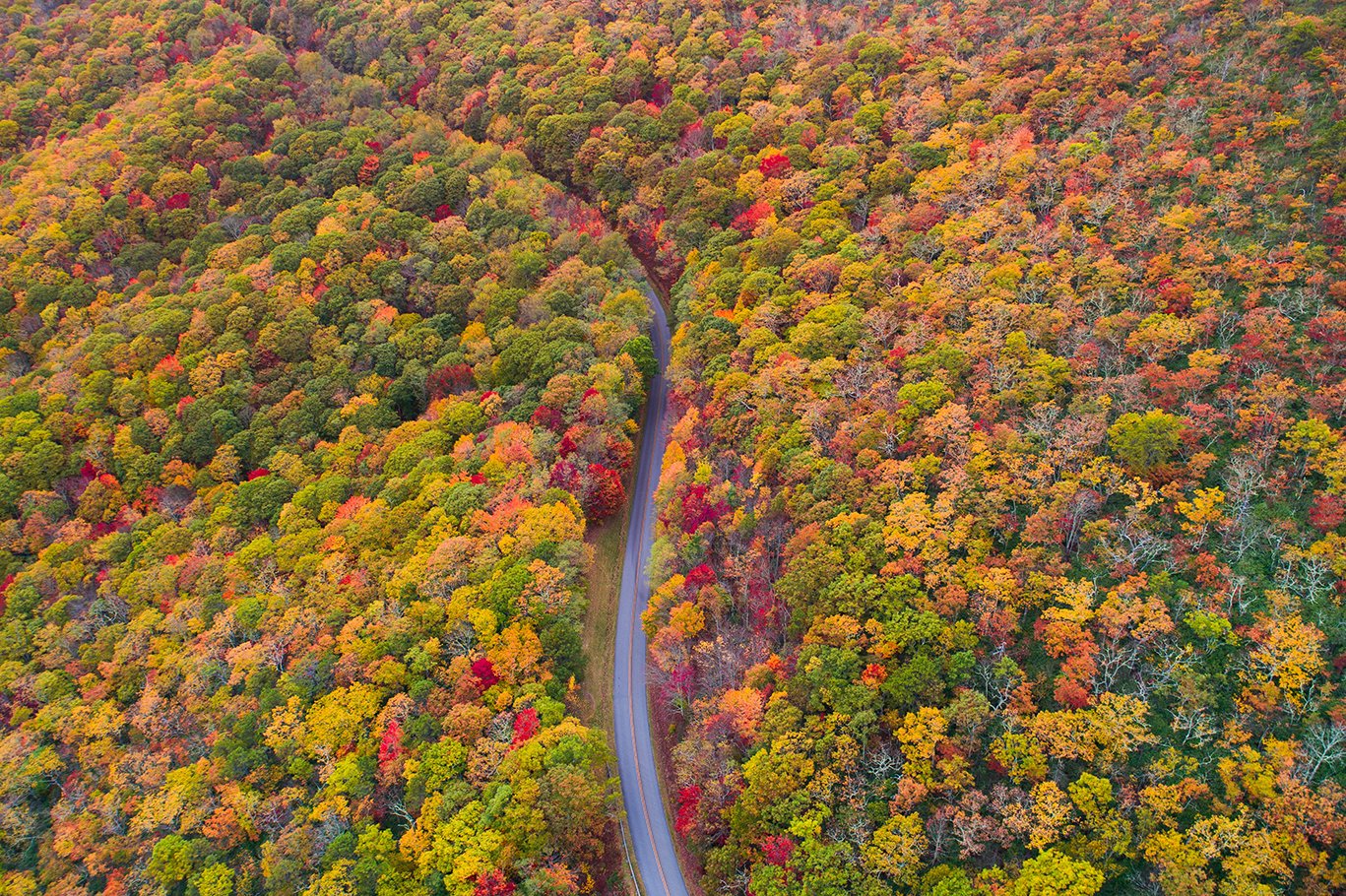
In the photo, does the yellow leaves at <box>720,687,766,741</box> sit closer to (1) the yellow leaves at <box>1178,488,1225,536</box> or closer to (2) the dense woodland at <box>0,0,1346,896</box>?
(2) the dense woodland at <box>0,0,1346,896</box>

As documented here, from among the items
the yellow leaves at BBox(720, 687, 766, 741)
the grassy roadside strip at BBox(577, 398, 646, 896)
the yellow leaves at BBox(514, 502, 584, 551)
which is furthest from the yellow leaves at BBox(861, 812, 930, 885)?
the yellow leaves at BBox(514, 502, 584, 551)

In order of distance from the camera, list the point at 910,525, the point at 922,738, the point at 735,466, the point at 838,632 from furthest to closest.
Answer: the point at 735,466 < the point at 910,525 < the point at 838,632 < the point at 922,738

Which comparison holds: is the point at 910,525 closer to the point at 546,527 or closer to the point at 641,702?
the point at 641,702

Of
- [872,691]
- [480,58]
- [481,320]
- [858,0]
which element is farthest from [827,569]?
[480,58]

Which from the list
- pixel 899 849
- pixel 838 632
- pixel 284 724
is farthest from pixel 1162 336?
pixel 284 724

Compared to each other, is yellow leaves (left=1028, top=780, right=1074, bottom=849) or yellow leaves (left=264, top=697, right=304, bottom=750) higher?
yellow leaves (left=1028, top=780, right=1074, bottom=849)

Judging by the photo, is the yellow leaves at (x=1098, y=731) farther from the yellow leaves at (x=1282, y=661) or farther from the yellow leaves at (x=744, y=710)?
the yellow leaves at (x=744, y=710)

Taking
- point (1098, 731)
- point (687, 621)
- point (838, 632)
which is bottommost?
point (687, 621)
